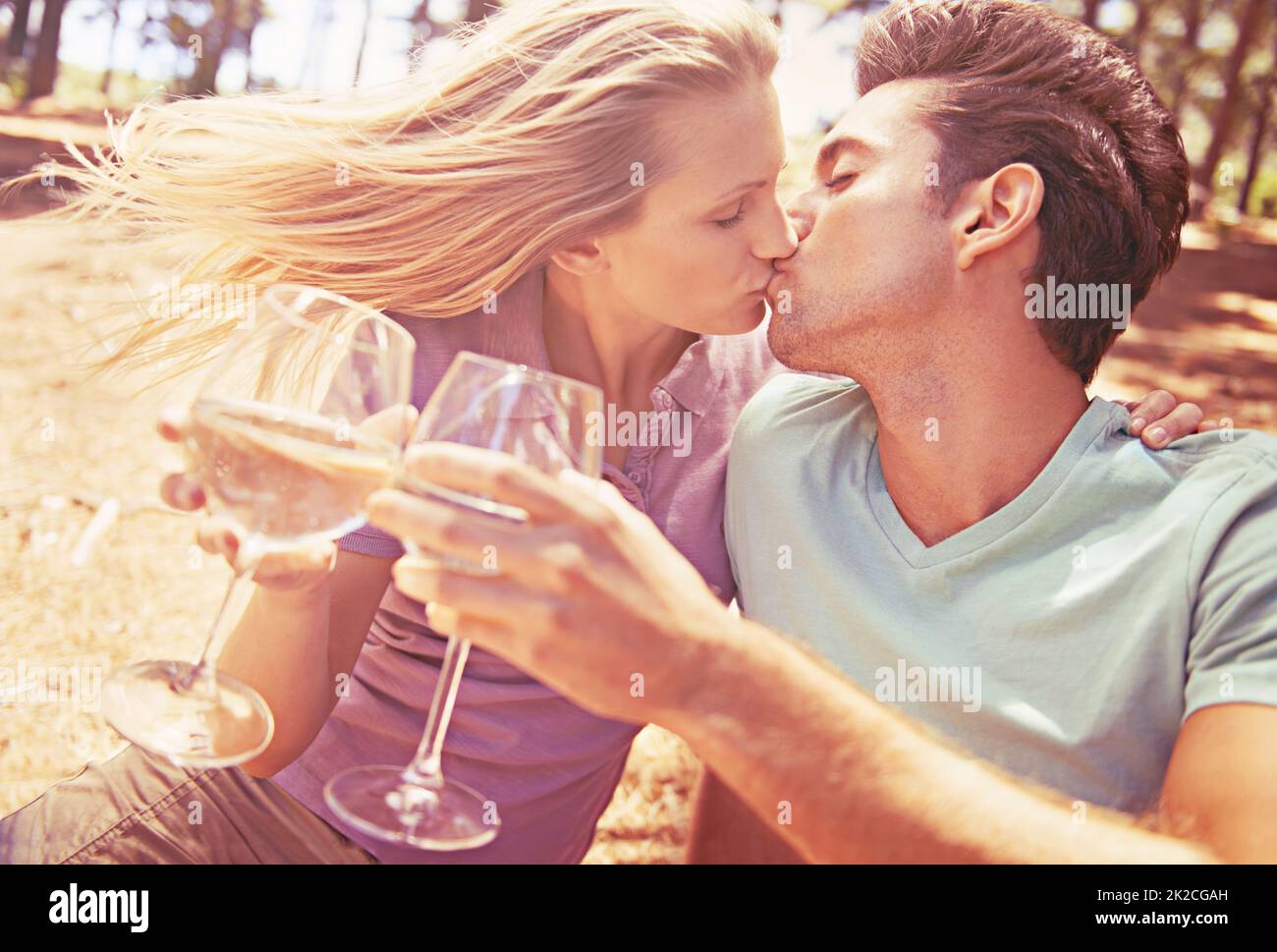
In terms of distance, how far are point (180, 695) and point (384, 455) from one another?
1.60 feet

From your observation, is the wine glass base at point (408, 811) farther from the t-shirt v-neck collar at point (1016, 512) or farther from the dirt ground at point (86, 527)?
the t-shirt v-neck collar at point (1016, 512)

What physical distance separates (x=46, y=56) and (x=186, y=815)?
91.9 feet

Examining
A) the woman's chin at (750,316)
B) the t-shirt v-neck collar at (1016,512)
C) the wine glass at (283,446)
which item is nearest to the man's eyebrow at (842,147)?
the woman's chin at (750,316)

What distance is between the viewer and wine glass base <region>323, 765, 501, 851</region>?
1.44 meters

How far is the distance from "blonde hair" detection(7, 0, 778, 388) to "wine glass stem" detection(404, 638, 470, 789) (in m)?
1.34

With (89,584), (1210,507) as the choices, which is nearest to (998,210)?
(1210,507)

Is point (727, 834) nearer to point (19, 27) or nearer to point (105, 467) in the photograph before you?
point (105, 467)

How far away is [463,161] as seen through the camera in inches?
99.3

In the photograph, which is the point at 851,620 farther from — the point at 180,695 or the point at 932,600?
the point at 180,695

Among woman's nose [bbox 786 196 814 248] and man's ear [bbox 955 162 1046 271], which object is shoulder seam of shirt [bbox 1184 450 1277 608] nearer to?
man's ear [bbox 955 162 1046 271]

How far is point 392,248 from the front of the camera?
260 centimetres

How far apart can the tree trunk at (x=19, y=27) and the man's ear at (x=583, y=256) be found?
35783 mm

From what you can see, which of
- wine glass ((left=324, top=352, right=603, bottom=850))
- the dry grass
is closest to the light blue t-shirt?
wine glass ((left=324, top=352, right=603, bottom=850))
